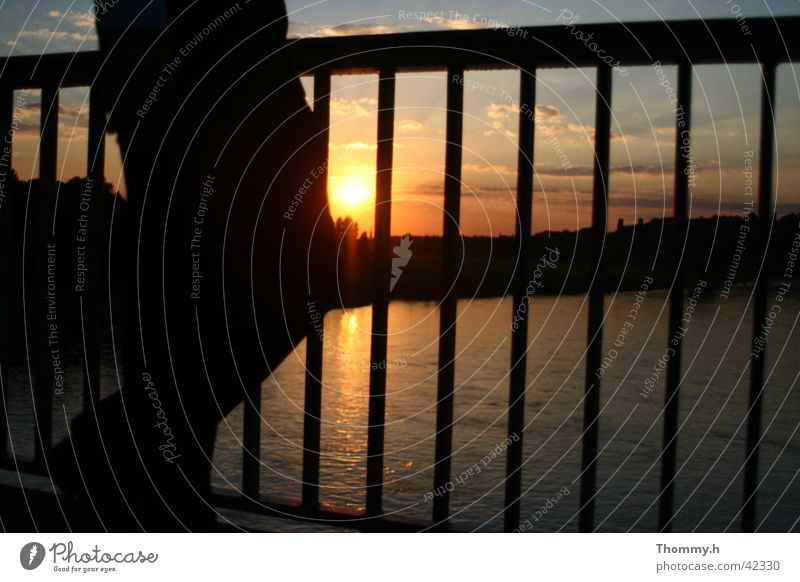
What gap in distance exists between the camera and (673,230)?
127 centimetres

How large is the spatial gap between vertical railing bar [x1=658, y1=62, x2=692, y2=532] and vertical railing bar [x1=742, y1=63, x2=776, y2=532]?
113 mm

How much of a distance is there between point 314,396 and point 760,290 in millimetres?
805

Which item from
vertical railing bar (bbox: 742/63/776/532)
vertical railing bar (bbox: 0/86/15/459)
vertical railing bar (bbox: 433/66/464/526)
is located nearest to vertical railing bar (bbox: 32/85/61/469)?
vertical railing bar (bbox: 0/86/15/459)

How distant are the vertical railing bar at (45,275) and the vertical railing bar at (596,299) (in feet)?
3.60

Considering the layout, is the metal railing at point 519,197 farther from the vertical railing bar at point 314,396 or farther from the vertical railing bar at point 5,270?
the vertical railing bar at point 5,270

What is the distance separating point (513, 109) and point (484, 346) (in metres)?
2.16

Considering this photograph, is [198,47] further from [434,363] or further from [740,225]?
[434,363]

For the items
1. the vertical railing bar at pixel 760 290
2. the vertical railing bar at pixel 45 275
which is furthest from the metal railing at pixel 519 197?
the vertical railing bar at pixel 45 275

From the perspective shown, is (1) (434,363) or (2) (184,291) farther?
(1) (434,363)

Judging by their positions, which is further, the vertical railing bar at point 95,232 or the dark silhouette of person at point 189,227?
the vertical railing bar at point 95,232

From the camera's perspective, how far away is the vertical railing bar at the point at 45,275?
1.64 metres

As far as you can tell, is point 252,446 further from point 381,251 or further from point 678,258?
point 678,258
